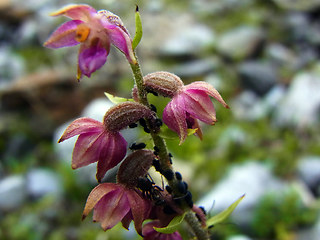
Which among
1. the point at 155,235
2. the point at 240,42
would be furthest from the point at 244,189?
the point at 240,42

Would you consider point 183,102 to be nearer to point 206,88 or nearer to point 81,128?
point 206,88

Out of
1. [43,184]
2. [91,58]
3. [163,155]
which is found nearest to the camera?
[91,58]

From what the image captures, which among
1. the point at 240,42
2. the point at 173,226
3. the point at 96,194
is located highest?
the point at 96,194

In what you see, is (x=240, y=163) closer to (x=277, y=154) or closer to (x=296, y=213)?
(x=277, y=154)

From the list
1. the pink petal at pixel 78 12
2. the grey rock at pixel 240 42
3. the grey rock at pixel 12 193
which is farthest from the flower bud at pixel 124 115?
the grey rock at pixel 240 42

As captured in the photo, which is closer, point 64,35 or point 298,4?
point 64,35

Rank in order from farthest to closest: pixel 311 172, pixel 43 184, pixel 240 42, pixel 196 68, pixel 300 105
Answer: pixel 240 42
pixel 196 68
pixel 300 105
pixel 43 184
pixel 311 172

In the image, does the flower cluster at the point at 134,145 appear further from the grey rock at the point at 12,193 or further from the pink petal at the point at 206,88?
the grey rock at the point at 12,193

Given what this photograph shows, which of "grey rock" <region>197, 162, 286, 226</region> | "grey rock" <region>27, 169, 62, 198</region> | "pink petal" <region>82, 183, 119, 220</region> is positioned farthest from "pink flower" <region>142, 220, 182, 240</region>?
"grey rock" <region>27, 169, 62, 198</region>
